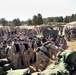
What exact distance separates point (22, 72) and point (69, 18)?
213 ft

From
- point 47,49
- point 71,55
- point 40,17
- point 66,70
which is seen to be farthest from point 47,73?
point 40,17

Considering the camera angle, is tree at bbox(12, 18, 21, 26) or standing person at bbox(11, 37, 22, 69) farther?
tree at bbox(12, 18, 21, 26)

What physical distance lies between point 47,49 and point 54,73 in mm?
7050

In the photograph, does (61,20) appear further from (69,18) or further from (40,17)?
(40,17)

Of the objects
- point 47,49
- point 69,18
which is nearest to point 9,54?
point 47,49

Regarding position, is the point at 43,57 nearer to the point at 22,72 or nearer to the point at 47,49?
the point at 47,49

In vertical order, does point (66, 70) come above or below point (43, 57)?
above

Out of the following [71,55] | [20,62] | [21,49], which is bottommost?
[20,62]

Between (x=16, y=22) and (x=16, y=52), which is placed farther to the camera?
(x=16, y=22)

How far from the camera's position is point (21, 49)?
38.5 feet

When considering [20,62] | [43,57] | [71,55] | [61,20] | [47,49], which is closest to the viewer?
[71,55]

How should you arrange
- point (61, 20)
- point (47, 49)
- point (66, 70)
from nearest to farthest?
point (66, 70) → point (47, 49) → point (61, 20)

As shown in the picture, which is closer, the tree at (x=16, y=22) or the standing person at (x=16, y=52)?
the standing person at (x=16, y=52)

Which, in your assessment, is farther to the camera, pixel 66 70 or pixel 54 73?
pixel 66 70
